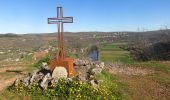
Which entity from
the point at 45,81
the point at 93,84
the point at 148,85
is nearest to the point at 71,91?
the point at 93,84

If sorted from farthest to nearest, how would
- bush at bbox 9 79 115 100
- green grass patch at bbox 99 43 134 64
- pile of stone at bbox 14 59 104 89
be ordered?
green grass patch at bbox 99 43 134 64 < pile of stone at bbox 14 59 104 89 < bush at bbox 9 79 115 100

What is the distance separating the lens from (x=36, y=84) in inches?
583

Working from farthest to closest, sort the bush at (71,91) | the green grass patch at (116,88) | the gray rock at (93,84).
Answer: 1. the gray rock at (93,84)
2. the green grass patch at (116,88)
3. the bush at (71,91)

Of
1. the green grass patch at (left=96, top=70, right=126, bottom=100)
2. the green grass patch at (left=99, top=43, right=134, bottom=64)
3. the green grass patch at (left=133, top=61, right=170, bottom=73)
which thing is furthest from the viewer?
the green grass patch at (left=99, top=43, right=134, bottom=64)

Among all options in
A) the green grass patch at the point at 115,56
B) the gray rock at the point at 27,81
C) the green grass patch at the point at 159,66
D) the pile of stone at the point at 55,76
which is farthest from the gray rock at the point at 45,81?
the green grass patch at the point at 115,56

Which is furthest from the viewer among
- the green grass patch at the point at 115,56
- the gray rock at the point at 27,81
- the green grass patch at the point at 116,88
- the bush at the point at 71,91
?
the green grass patch at the point at 115,56

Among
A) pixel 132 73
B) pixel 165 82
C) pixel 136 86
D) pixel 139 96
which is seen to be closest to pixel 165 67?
pixel 132 73

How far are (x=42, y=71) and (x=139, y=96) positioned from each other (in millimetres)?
5577

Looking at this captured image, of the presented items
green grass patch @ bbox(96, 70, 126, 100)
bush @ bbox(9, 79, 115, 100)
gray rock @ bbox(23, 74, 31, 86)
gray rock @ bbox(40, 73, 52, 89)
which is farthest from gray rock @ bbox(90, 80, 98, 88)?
gray rock @ bbox(23, 74, 31, 86)

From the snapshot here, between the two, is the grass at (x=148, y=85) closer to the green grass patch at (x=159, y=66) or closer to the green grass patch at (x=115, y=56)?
the green grass patch at (x=159, y=66)

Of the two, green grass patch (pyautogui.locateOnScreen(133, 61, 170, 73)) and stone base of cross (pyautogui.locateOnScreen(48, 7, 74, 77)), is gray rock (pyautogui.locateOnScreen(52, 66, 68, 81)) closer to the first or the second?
stone base of cross (pyautogui.locateOnScreen(48, 7, 74, 77))

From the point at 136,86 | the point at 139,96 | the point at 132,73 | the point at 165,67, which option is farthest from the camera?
the point at 165,67

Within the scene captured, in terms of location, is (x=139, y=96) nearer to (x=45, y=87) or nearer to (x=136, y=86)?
(x=136, y=86)

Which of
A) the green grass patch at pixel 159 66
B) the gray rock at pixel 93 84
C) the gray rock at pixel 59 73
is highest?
the gray rock at pixel 59 73
